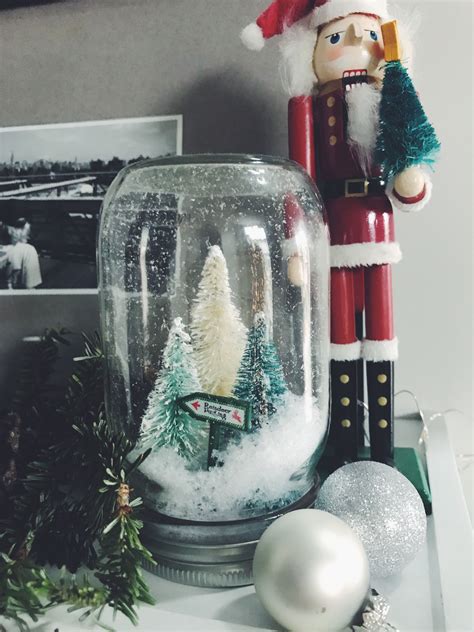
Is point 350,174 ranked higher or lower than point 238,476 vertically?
higher

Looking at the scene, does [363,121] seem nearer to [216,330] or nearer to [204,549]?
[216,330]

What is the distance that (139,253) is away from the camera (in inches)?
22.7

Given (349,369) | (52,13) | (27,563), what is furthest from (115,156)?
(27,563)

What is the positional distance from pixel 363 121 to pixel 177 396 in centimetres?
35

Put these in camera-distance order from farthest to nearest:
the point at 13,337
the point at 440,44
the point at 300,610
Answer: the point at 13,337 < the point at 440,44 < the point at 300,610

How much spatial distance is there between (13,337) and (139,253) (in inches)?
16.4

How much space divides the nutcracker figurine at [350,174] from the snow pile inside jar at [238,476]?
0.46 ft

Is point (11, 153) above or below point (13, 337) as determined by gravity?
above

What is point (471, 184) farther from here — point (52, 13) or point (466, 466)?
point (52, 13)

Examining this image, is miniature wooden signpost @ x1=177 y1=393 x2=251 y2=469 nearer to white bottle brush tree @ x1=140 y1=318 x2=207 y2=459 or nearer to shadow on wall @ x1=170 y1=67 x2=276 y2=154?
white bottle brush tree @ x1=140 y1=318 x2=207 y2=459

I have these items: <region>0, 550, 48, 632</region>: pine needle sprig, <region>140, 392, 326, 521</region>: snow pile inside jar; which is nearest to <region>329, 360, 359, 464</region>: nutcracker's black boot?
<region>140, 392, 326, 521</region>: snow pile inside jar

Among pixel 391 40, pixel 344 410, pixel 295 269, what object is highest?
pixel 391 40

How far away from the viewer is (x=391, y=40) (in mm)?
607

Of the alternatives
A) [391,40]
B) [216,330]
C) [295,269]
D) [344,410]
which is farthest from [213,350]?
[391,40]
